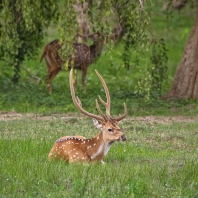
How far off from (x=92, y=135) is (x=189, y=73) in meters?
5.36

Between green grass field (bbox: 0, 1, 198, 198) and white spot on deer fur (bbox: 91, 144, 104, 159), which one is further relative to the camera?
white spot on deer fur (bbox: 91, 144, 104, 159)

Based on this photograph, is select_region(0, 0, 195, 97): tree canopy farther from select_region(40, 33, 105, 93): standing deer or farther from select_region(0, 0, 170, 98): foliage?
select_region(40, 33, 105, 93): standing deer

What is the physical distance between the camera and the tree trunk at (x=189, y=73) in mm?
17234

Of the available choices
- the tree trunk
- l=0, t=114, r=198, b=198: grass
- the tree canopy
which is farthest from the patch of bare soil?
the tree trunk

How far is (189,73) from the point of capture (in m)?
17.3

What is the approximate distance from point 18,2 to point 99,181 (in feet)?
25.7

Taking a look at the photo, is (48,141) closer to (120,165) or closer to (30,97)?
(120,165)

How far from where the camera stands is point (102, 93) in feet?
61.4

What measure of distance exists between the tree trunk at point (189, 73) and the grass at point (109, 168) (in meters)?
4.16

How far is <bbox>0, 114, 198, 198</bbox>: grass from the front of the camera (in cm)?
814

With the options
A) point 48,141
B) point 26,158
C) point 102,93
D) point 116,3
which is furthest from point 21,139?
point 102,93

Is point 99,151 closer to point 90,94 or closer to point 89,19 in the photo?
point 89,19

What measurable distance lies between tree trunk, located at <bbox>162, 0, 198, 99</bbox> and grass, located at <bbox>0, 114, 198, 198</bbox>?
4.16 m

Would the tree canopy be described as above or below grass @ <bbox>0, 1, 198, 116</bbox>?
above
